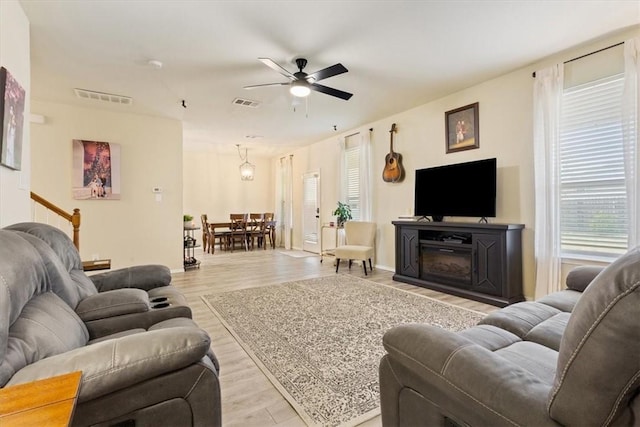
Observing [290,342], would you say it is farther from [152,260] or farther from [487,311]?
[152,260]

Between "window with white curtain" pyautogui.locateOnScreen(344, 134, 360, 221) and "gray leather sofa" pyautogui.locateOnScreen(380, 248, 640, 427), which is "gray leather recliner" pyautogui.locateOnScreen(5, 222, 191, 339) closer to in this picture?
"gray leather sofa" pyautogui.locateOnScreen(380, 248, 640, 427)

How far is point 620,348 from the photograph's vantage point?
684mm

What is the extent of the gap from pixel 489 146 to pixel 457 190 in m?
0.68

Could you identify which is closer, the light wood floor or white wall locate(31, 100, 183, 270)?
the light wood floor

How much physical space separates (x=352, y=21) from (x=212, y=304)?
10.8 feet

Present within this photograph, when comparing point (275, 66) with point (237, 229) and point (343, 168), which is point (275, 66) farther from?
point (237, 229)

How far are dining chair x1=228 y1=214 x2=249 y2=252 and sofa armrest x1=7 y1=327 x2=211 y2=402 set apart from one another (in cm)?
736

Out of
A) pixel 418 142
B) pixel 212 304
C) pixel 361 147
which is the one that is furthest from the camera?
pixel 361 147

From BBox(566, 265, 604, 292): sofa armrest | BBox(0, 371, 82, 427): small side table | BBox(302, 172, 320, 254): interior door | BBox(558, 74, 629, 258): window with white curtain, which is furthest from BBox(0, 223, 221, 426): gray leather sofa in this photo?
BBox(302, 172, 320, 254): interior door

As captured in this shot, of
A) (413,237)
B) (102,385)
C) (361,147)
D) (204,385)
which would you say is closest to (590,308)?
(204,385)

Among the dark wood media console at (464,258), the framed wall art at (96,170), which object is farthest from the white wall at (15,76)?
the dark wood media console at (464,258)

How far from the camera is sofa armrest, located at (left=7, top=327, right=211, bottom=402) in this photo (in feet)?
3.00

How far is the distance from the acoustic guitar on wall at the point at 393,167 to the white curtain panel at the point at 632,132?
273cm

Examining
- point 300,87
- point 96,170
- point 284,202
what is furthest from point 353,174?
point 96,170
